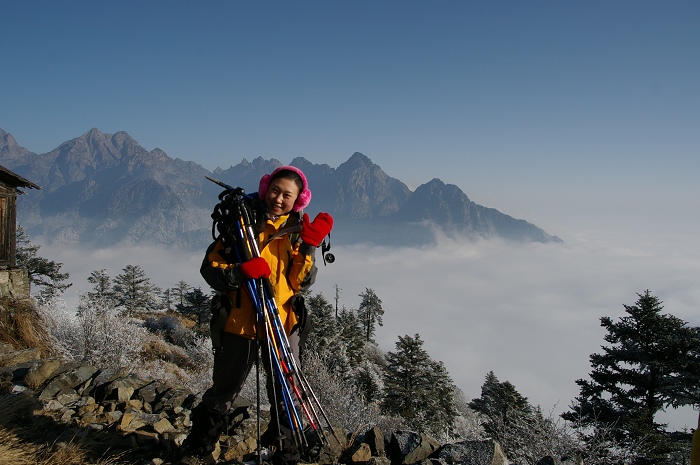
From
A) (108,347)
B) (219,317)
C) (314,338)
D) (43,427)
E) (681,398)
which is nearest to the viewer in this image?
(219,317)

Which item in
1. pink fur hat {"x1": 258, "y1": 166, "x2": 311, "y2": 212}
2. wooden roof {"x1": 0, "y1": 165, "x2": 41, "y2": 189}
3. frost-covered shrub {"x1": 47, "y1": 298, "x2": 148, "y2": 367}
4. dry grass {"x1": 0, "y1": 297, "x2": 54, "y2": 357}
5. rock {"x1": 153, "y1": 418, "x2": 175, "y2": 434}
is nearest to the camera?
pink fur hat {"x1": 258, "y1": 166, "x2": 311, "y2": 212}

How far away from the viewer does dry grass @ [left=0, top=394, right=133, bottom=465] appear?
365 cm

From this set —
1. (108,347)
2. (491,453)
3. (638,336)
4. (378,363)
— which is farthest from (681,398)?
(378,363)

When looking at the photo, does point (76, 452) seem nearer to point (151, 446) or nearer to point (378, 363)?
point (151, 446)

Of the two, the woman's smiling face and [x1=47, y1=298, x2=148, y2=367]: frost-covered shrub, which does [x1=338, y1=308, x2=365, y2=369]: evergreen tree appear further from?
the woman's smiling face

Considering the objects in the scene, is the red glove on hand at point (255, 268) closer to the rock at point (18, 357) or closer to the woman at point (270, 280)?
the woman at point (270, 280)

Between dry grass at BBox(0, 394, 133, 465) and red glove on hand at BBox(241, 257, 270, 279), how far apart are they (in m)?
2.34

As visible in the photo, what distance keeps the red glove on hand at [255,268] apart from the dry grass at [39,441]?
2342 mm

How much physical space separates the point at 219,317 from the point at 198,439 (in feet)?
4.63

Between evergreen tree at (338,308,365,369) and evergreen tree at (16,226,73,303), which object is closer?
evergreen tree at (16,226,73,303)

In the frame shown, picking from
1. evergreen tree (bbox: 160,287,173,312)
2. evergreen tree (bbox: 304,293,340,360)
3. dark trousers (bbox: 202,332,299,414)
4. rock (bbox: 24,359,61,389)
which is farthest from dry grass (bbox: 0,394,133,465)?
evergreen tree (bbox: 160,287,173,312)

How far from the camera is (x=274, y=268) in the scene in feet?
12.6

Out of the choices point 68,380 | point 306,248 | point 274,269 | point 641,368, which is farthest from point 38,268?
point 641,368

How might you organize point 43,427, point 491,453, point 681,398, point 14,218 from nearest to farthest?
point 491,453 < point 43,427 < point 681,398 < point 14,218
